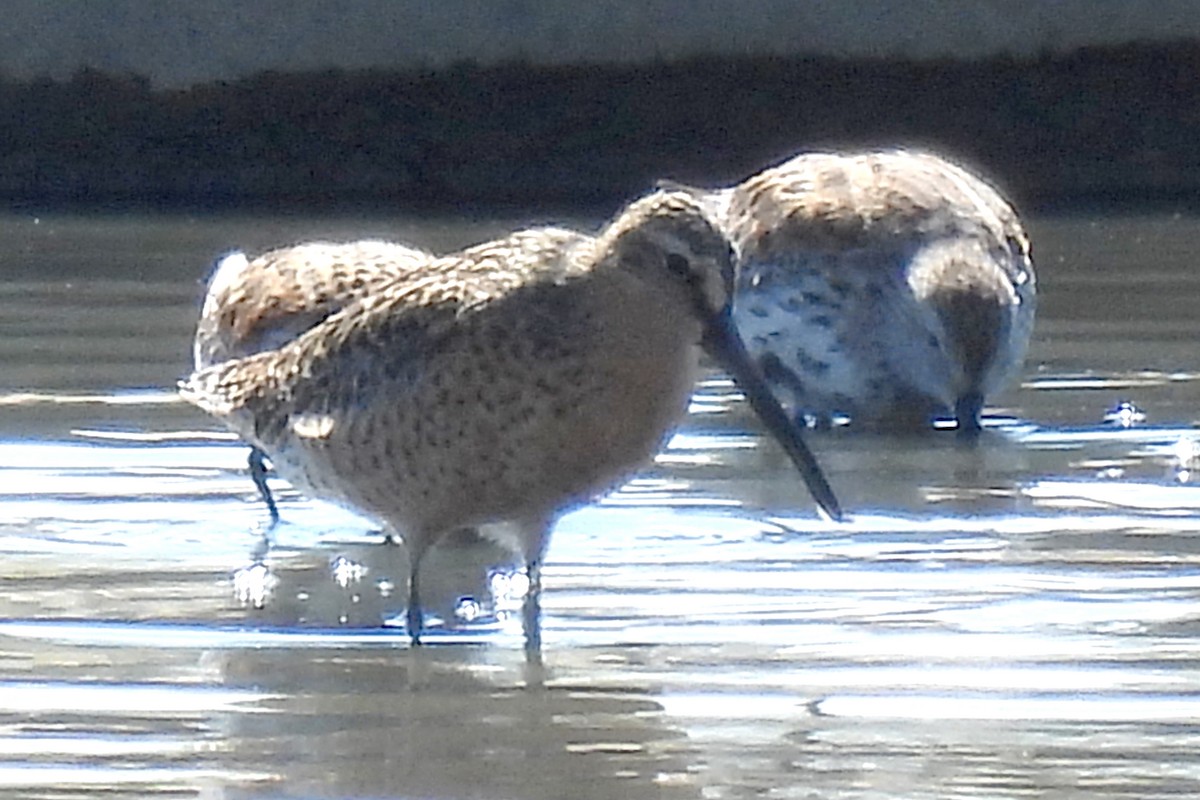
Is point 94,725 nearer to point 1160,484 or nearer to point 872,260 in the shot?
point 1160,484

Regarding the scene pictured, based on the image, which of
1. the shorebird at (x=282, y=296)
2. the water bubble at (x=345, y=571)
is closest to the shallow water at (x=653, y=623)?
the water bubble at (x=345, y=571)

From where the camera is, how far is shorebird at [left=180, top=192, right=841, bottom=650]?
5777mm

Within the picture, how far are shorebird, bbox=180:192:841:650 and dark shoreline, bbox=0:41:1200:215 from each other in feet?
27.7

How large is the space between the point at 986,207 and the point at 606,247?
3.72 metres

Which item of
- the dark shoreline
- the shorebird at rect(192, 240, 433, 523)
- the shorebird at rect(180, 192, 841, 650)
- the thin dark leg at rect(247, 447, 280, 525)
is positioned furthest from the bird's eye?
the dark shoreline

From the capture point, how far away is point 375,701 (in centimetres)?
559

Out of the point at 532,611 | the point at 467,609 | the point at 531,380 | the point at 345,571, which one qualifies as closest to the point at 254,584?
the point at 345,571

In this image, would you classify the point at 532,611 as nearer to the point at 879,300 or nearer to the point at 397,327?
the point at 397,327

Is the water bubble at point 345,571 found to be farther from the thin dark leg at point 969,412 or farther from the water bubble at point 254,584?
the thin dark leg at point 969,412

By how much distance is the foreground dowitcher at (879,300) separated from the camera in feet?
28.8

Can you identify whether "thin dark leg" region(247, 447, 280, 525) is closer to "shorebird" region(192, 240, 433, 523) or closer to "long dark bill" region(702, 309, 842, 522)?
"shorebird" region(192, 240, 433, 523)

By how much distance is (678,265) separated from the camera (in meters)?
5.73

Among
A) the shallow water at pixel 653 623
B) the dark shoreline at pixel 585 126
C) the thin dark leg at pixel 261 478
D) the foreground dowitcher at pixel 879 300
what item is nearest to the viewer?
the shallow water at pixel 653 623

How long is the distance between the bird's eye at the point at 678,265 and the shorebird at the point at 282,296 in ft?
4.51
